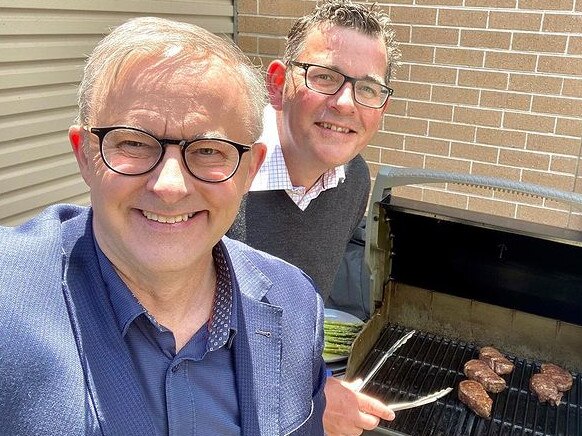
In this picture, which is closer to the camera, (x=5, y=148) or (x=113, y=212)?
(x=113, y=212)

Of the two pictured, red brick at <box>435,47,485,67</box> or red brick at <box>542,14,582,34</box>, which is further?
red brick at <box>435,47,485,67</box>

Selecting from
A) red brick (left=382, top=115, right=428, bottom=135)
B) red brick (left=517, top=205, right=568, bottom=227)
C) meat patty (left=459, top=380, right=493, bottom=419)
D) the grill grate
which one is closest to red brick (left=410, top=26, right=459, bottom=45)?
red brick (left=382, top=115, right=428, bottom=135)

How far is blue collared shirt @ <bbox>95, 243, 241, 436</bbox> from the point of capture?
1.06 metres

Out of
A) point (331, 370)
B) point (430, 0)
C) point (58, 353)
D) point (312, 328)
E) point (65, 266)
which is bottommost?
point (331, 370)

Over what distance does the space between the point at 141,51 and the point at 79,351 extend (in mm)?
538

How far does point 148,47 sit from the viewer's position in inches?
39.8

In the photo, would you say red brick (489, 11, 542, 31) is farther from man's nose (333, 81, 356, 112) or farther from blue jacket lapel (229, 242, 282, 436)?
blue jacket lapel (229, 242, 282, 436)

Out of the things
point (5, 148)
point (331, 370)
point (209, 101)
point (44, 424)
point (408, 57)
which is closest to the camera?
point (44, 424)

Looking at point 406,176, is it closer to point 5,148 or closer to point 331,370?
point 331,370

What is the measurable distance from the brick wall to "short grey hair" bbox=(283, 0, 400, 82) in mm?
2160

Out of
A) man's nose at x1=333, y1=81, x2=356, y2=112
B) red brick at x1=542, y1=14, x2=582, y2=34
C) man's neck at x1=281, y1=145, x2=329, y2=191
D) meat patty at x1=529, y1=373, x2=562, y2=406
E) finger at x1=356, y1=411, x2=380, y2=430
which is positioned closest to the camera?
finger at x1=356, y1=411, x2=380, y2=430

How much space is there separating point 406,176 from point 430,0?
2.42m

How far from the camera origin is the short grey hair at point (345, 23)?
193 centimetres

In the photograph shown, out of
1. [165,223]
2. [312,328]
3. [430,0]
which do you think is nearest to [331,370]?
[312,328]
